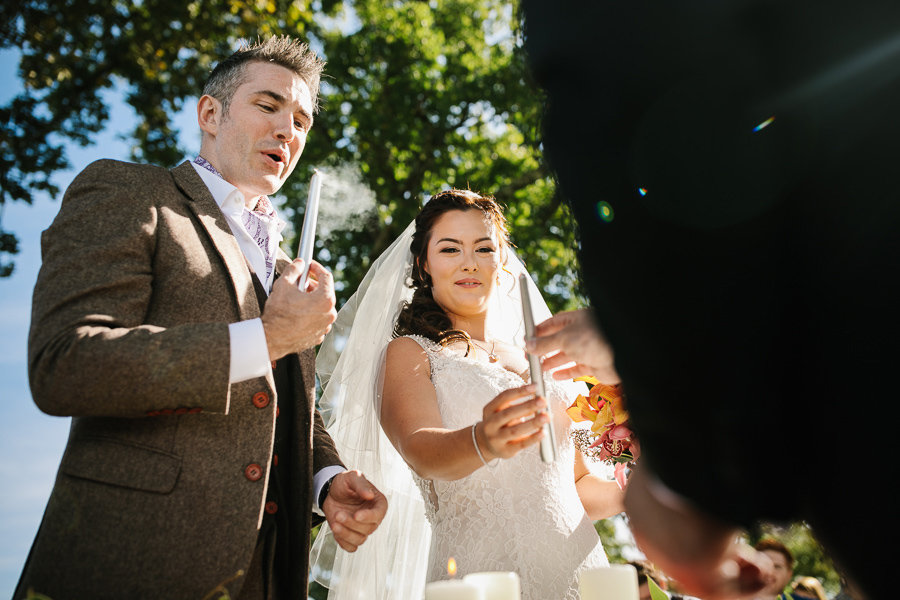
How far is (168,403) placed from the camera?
5.80ft

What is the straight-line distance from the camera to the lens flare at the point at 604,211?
0.96 metres

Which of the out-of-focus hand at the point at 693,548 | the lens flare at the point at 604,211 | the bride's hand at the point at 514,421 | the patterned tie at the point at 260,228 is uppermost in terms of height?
the patterned tie at the point at 260,228

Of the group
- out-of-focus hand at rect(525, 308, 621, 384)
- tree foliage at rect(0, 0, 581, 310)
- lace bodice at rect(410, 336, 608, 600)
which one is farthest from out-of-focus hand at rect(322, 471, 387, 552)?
tree foliage at rect(0, 0, 581, 310)

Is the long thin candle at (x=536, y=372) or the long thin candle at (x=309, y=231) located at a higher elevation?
the long thin candle at (x=309, y=231)

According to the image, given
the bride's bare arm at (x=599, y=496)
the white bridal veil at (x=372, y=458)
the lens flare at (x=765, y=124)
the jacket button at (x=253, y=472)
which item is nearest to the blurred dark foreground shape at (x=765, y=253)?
the lens flare at (x=765, y=124)

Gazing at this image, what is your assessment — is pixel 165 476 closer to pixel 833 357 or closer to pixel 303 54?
pixel 833 357

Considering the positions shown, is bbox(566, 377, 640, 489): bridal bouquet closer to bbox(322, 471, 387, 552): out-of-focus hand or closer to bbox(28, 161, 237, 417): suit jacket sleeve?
bbox(322, 471, 387, 552): out-of-focus hand

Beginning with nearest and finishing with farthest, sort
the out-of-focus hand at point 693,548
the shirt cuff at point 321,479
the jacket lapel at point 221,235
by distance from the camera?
the out-of-focus hand at point 693,548
the jacket lapel at point 221,235
the shirt cuff at point 321,479

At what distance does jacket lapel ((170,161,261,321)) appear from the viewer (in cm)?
220

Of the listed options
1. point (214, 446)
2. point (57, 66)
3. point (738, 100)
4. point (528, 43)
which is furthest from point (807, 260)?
point (57, 66)

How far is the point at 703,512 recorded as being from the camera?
89cm

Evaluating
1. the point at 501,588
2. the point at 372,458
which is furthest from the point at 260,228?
the point at 501,588

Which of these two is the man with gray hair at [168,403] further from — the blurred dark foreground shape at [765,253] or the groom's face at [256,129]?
the blurred dark foreground shape at [765,253]

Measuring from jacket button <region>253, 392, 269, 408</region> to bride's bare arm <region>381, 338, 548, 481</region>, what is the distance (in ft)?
2.24
